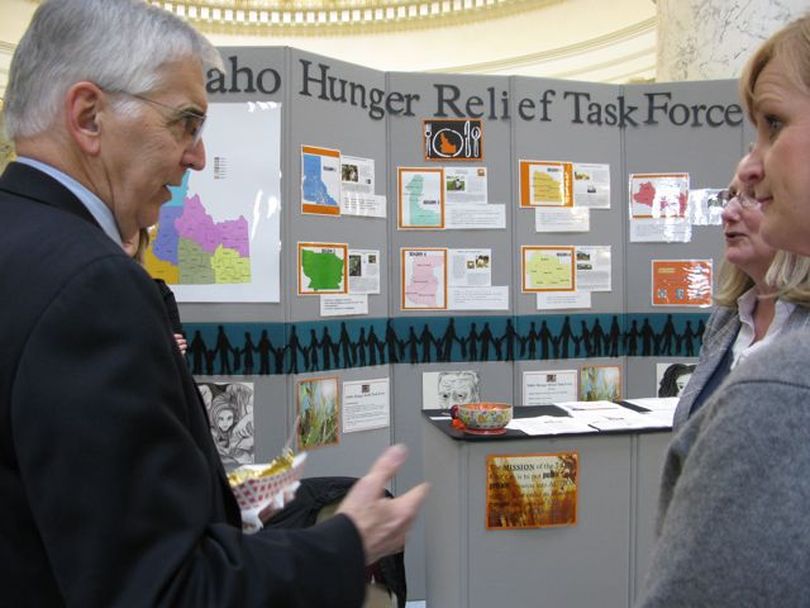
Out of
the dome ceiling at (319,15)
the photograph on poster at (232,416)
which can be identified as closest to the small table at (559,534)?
the photograph on poster at (232,416)

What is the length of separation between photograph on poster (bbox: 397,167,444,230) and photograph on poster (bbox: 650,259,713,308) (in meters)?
1.33

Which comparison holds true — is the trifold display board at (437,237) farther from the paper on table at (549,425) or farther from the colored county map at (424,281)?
the paper on table at (549,425)

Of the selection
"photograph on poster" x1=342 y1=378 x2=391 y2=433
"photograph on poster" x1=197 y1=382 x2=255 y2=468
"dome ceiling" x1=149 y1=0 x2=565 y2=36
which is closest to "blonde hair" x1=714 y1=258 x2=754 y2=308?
"photograph on poster" x1=342 y1=378 x2=391 y2=433

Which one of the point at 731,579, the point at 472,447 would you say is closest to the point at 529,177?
the point at 472,447

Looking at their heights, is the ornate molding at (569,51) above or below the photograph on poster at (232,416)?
above

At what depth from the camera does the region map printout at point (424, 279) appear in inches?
159

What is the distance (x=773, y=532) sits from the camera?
23.0 inches

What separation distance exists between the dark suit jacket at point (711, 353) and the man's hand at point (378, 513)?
0.97 metres

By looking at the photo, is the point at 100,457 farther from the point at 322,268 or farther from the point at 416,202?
the point at 416,202

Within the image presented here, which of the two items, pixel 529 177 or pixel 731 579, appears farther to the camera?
pixel 529 177

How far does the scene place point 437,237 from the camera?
4074mm

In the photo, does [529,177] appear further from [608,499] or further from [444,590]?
[444,590]

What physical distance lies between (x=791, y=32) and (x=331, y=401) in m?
3.16

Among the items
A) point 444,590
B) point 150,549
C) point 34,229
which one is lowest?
point 444,590
